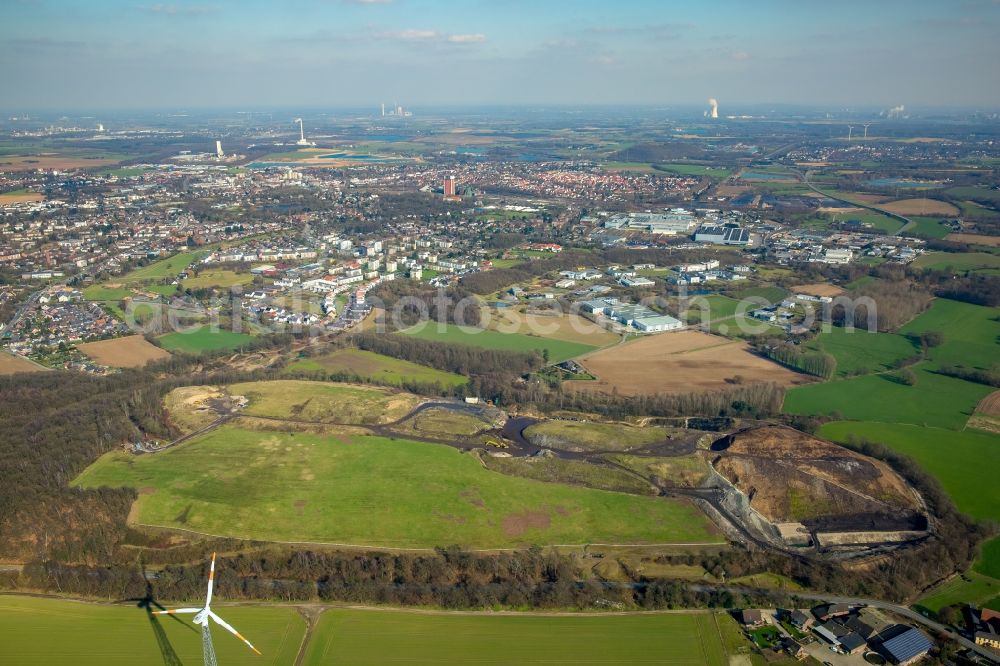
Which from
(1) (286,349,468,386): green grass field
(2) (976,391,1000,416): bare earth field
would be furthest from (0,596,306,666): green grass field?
(2) (976,391,1000,416): bare earth field

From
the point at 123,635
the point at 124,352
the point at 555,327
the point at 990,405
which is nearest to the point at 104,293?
the point at 124,352

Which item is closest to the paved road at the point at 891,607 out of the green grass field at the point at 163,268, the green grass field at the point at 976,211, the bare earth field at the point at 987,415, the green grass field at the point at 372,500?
the green grass field at the point at 372,500

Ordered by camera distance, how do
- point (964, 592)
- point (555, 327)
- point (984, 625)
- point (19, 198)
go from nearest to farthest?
point (984, 625), point (964, 592), point (555, 327), point (19, 198)

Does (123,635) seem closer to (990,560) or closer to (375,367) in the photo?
(375,367)

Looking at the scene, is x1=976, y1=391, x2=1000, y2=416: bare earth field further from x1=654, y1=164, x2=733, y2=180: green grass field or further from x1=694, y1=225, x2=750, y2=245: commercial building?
x1=654, y1=164, x2=733, y2=180: green grass field

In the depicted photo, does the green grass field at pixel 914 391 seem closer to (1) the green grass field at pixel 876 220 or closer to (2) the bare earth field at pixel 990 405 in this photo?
(2) the bare earth field at pixel 990 405

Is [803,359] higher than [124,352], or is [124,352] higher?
[803,359]
